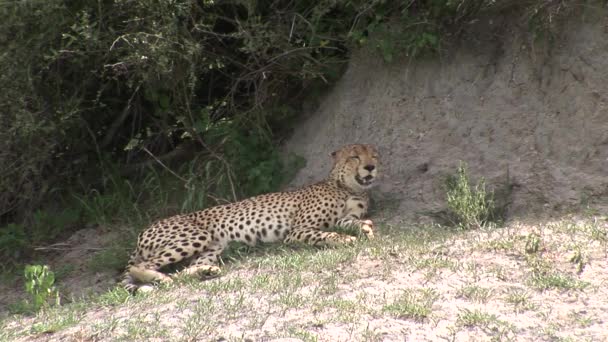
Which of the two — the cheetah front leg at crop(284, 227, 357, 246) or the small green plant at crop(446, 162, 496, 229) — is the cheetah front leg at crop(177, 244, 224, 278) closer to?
the cheetah front leg at crop(284, 227, 357, 246)

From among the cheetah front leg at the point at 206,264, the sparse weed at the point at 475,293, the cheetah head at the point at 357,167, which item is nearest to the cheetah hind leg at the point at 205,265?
the cheetah front leg at the point at 206,264

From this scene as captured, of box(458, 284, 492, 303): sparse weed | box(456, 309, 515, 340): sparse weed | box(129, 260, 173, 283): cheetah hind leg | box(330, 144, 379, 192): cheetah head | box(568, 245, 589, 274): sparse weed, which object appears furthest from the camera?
box(330, 144, 379, 192): cheetah head

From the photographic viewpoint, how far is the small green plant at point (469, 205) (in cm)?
725

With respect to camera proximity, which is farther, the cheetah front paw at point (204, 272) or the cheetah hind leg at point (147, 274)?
the cheetah hind leg at point (147, 274)

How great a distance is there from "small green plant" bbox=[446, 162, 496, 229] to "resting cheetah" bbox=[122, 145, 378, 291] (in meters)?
0.77

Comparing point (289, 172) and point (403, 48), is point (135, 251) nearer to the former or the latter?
point (289, 172)

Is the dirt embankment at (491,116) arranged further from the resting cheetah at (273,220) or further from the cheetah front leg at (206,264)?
the cheetah front leg at (206,264)

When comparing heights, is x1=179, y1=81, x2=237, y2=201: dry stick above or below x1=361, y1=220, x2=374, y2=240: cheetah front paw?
above

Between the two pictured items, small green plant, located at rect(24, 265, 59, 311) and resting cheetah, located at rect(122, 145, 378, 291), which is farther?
resting cheetah, located at rect(122, 145, 378, 291)

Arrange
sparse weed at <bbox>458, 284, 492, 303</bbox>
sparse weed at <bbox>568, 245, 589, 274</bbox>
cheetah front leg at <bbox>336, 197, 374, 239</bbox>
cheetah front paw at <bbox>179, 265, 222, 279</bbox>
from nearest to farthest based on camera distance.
→ sparse weed at <bbox>458, 284, 492, 303</bbox> < sparse weed at <bbox>568, 245, 589, 274</bbox> < cheetah front paw at <bbox>179, 265, 222, 279</bbox> < cheetah front leg at <bbox>336, 197, 374, 239</bbox>

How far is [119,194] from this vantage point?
31.9 feet

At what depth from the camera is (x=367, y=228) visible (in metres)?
7.67

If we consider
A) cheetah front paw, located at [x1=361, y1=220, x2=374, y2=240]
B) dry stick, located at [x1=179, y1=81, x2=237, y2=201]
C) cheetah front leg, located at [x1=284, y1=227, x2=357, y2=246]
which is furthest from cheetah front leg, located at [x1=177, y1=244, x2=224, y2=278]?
cheetah front paw, located at [x1=361, y1=220, x2=374, y2=240]

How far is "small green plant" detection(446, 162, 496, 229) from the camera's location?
23.8 feet
